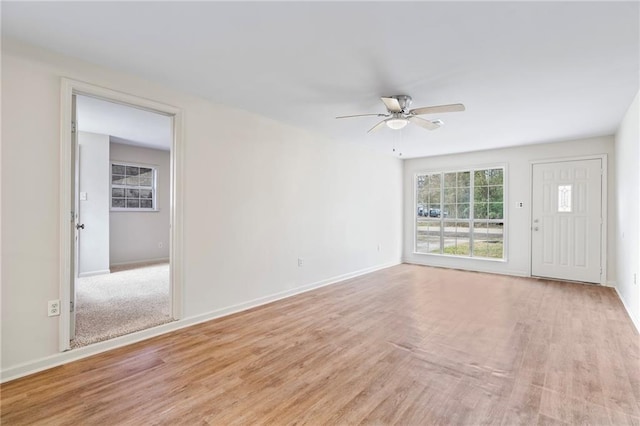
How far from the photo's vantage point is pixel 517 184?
5809 millimetres

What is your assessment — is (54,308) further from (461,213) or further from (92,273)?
(461,213)

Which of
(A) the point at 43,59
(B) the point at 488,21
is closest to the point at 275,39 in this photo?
(B) the point at 488,21

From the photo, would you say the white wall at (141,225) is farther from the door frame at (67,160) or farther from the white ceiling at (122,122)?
the door frame at (67,160)

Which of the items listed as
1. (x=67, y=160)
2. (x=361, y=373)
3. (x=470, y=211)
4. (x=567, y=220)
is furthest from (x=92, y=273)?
(x=567, y=220)

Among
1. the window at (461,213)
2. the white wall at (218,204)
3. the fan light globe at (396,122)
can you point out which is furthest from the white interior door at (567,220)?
the fan light globe at (396,122)

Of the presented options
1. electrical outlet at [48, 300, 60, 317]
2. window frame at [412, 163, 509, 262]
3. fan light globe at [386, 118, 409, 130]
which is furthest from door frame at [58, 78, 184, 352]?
window frame at [412, 163, 509, 262]

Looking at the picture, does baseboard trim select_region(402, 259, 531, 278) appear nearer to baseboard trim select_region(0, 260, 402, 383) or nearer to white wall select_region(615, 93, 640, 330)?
white wall select_region(615, 93, 640, 330)

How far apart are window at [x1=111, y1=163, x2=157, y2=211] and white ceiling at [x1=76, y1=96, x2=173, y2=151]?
0.68 meters

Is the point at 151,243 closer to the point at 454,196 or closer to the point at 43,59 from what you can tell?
the point at 43,59

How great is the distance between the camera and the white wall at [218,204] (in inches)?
90.0

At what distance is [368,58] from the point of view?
2.47 m

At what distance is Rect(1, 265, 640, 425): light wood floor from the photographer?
1.87m

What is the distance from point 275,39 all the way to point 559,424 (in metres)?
3.03

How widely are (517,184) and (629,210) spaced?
2198 millimetres
